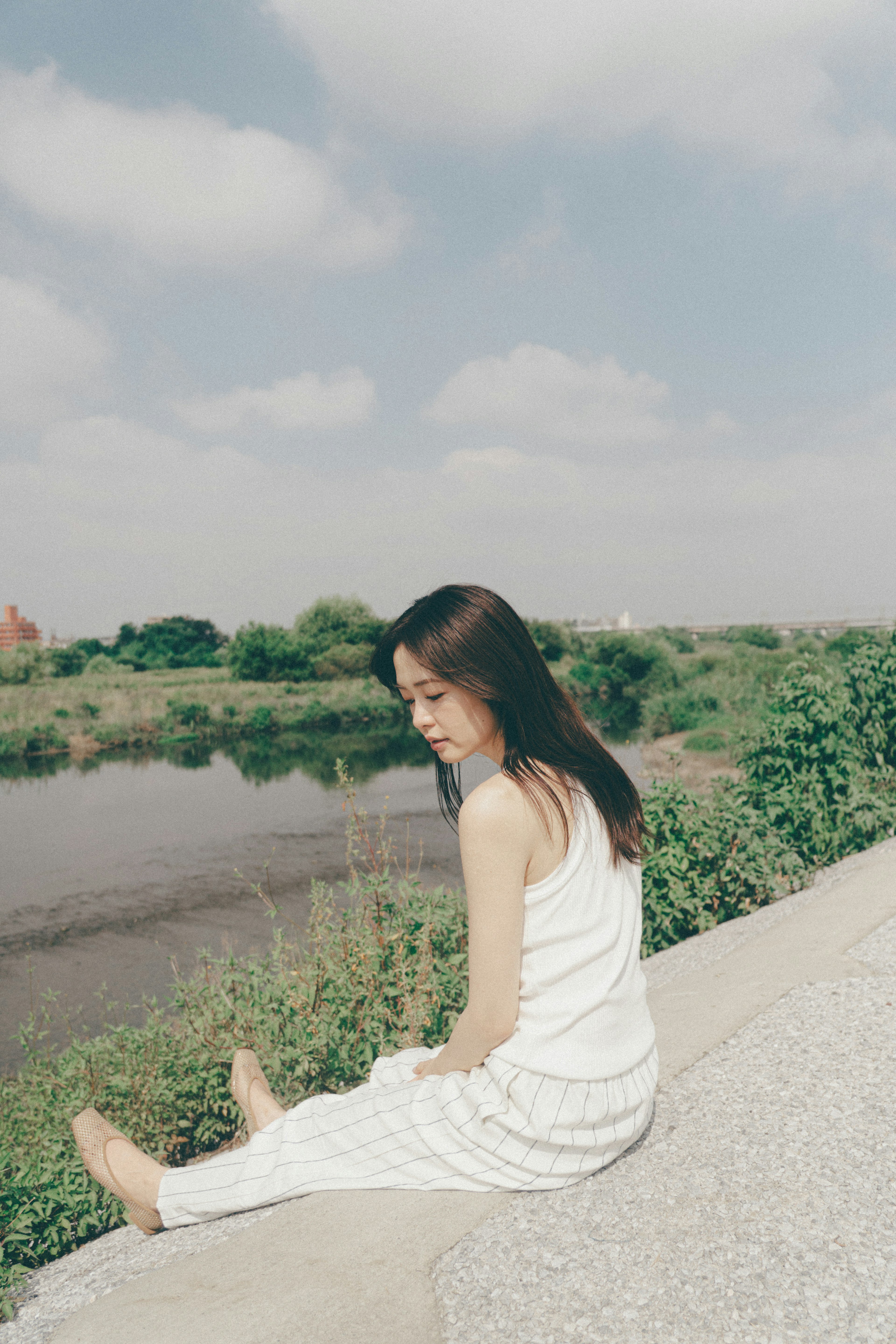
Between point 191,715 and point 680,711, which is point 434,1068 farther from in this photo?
point 191,715

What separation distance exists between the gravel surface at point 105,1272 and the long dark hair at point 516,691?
1.35 meters

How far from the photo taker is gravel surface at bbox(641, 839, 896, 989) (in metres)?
4.41

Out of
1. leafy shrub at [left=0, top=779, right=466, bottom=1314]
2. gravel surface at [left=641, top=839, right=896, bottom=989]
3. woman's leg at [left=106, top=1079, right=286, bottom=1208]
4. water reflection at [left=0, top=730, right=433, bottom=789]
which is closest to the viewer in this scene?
woman's leg at [left=106, top=1079, right=286, bottom=1208]

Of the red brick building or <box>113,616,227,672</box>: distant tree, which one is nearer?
<box>113,616,227,672</box>: distant tree

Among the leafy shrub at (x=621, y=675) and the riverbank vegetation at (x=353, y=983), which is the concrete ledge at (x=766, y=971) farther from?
the leafy shrub at (x=621, y=675)

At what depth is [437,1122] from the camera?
2082mm

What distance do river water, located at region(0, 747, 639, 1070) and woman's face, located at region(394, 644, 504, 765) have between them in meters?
0.40

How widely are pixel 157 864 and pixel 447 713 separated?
510 inches

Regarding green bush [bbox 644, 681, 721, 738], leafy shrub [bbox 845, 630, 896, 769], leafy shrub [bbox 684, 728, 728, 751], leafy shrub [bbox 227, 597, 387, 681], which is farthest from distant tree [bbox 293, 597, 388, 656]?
leafy shrub [bbox 845, 630, 896, 769]

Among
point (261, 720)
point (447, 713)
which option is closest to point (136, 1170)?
point (447, 713)

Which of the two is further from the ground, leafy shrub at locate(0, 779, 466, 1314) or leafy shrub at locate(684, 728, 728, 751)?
leafy shrub at locate(0, 779, 466, 1314)

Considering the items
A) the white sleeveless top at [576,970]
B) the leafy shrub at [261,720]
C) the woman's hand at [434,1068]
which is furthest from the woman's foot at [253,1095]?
the leafy shrub at [261,720]

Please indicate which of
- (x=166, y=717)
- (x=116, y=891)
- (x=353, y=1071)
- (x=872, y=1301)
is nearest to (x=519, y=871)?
(x=872, y=1301)

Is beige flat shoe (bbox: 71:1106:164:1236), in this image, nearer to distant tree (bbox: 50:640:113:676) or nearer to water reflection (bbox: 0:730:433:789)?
water reflection (bbox: 0:730:433:789)
